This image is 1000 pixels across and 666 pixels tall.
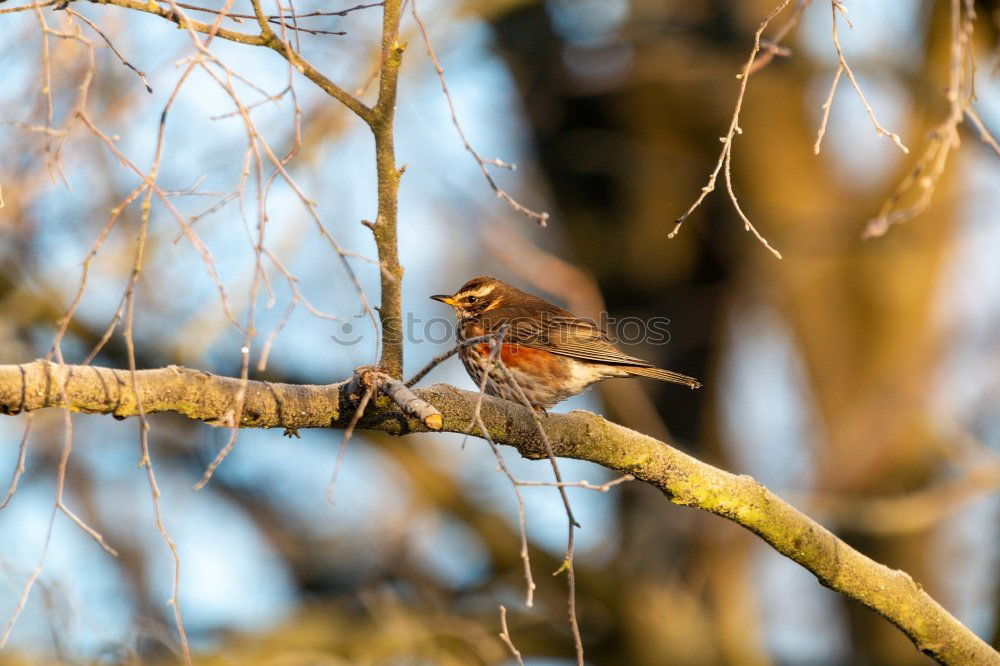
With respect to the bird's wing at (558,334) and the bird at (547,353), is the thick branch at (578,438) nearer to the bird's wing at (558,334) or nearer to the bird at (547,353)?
the bird at (547,353)

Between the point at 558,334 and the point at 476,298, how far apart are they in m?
1.04

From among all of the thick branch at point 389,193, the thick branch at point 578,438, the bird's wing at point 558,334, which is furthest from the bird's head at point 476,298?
the thick branch at point 389,193

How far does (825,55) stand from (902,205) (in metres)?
2.24

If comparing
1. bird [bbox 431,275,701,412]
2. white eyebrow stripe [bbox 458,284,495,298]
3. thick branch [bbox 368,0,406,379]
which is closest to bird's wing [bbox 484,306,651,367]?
bird [bbox 431,275,701,412]

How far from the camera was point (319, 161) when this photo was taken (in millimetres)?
10188

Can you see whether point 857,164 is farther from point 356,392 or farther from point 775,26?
point 356,392

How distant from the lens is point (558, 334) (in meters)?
8.30

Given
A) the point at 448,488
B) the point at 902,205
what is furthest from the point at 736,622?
the point at 902,205

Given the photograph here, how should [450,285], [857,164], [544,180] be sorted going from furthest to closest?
[450,285] < [857,164] < [544,180]

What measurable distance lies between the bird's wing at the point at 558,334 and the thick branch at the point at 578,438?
2.73 m

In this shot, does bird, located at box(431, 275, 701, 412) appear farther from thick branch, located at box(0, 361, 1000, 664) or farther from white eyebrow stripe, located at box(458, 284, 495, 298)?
thick branch, located at box(0, 361, 1000, 664)

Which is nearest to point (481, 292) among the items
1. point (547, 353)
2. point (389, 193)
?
point (547, 353)

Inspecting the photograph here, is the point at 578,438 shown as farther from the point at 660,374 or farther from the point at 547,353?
the point at 547,353

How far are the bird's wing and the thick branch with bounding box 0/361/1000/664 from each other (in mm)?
2730
